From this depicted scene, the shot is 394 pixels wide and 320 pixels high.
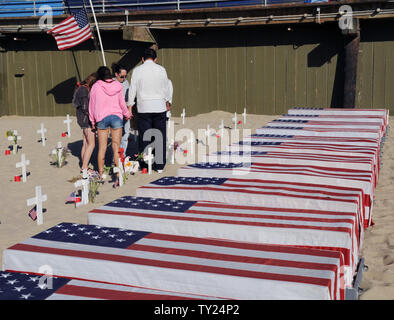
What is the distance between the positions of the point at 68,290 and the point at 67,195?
447cm

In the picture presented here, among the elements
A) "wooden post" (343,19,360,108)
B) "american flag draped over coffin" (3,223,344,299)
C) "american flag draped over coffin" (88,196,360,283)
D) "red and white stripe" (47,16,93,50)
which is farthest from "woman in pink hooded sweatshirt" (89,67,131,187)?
"wooden post" (343,19,360,108)

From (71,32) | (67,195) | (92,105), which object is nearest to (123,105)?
(92,105)

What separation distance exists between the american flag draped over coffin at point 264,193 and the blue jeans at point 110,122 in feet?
8.70

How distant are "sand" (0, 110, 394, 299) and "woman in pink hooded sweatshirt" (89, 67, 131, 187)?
Result: 900 mm

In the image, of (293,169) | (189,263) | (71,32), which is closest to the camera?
(189,263)

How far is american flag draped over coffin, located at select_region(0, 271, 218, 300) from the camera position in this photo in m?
2.86

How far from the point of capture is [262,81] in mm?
15797

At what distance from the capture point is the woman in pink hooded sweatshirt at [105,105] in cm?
770

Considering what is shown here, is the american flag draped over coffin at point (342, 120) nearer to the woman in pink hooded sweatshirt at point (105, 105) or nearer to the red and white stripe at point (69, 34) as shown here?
the woman in pink hooded sweatshirt at point (105, 105)

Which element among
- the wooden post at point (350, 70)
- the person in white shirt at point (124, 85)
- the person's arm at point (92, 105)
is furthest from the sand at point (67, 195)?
the wooden post at point (350, 70)

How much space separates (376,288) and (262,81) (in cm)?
1231

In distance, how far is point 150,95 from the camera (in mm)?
8125

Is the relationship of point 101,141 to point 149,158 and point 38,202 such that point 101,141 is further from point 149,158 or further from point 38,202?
point 38,202
